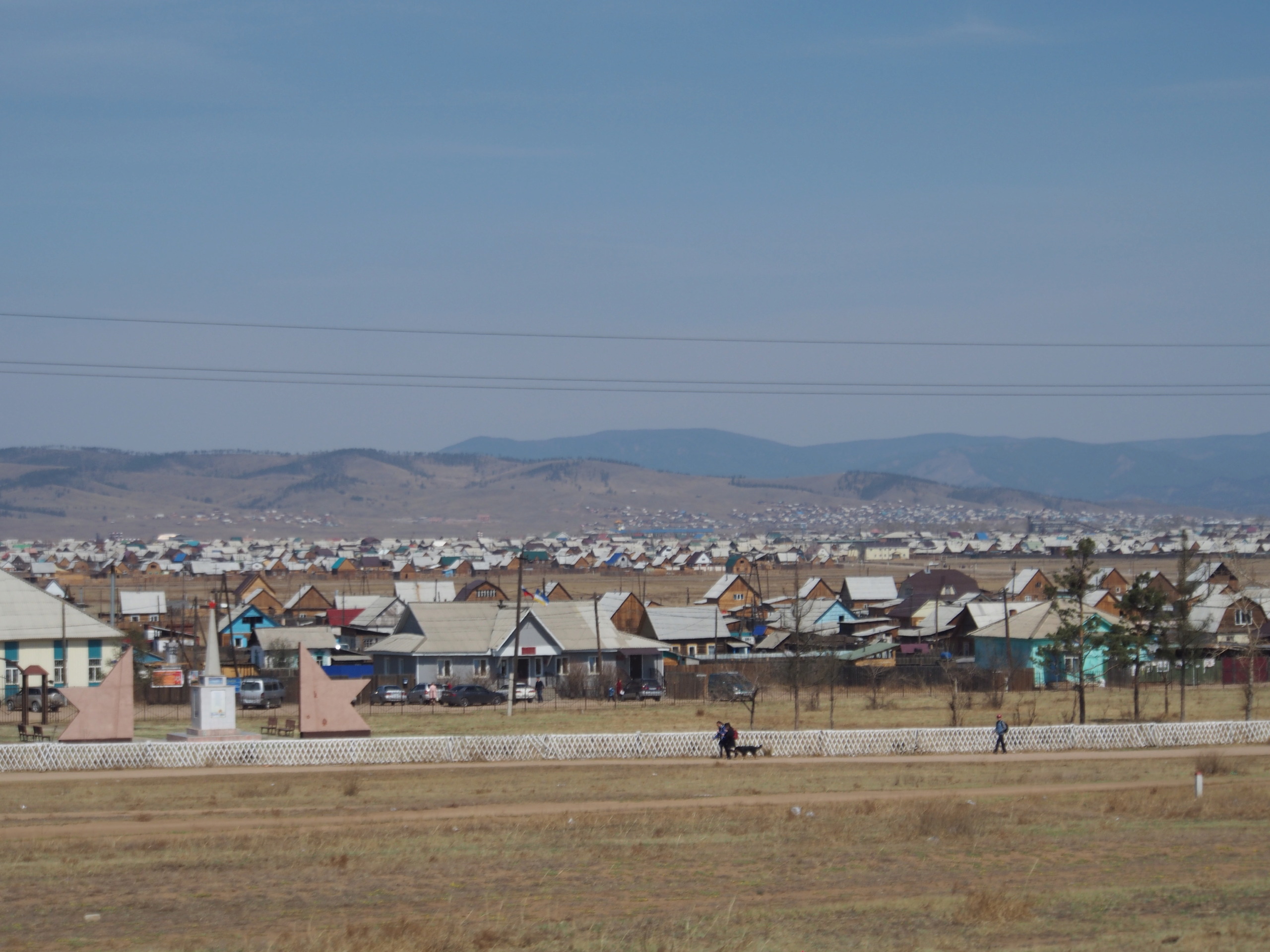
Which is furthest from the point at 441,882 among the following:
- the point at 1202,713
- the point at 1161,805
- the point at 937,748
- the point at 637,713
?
the point at 1202,713

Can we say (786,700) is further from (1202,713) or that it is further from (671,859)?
(671,859)

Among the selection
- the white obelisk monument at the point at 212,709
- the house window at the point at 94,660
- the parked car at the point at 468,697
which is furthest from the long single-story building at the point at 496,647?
the white obelisk monument at the point at 212,709

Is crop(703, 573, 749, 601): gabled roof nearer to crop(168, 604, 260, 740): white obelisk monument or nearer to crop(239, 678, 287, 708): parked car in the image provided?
crop(239, 678, 287, 708): parked car

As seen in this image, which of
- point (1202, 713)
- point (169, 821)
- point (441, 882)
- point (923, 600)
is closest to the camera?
point (441, 882)

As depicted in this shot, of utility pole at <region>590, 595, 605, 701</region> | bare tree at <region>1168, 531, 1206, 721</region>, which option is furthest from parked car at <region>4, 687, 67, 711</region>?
bare tree at <region>1168, 531, 1206, 721</region>

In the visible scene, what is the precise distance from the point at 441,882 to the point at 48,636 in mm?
42391

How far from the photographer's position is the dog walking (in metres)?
36.4

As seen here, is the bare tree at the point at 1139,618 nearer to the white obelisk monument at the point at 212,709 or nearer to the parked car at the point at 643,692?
the parked car at the point at 643,692

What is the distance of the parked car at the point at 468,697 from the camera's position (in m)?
57.7

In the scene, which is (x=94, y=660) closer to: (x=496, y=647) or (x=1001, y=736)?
(x=496, y=647)

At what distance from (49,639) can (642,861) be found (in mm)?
42724

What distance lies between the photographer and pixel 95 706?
38.6m

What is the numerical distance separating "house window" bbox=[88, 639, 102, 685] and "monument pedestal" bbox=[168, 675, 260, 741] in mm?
19335

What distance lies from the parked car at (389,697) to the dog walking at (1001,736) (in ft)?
98.0
